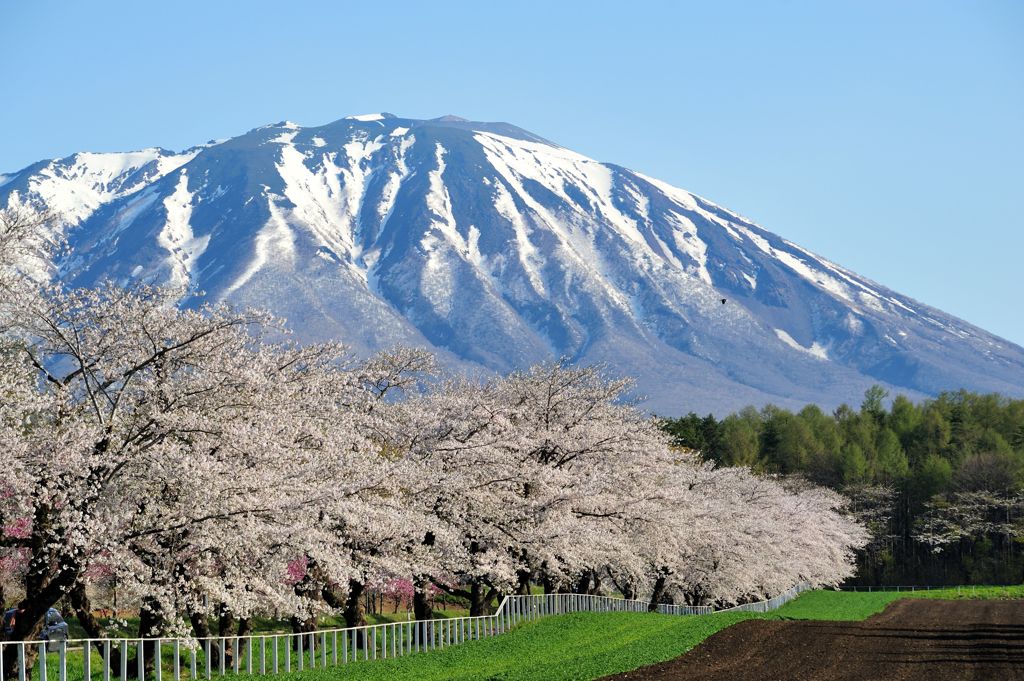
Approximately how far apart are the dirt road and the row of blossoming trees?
27.9 ft

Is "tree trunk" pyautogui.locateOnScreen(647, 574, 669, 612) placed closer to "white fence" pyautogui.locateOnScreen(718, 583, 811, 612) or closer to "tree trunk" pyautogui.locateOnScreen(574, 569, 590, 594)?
"tree trunk" pyautogui.locateOnScreen(574, 569, 590, 594)

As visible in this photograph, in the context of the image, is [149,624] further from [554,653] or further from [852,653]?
[852,653]

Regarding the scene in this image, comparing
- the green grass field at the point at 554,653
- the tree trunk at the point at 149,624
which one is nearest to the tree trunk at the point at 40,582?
the tree trunk at the point at 149,624

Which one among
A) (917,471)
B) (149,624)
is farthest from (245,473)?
(917,471)

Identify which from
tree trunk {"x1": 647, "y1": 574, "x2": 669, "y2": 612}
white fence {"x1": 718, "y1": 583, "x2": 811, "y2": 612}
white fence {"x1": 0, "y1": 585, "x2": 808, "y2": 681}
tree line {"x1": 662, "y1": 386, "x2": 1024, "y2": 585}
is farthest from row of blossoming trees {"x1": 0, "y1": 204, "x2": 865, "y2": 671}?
tree line {"x1": 662, "y1": 386, "x2": 1024, "y2": 585}

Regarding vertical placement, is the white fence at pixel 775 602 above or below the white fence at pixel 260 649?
below

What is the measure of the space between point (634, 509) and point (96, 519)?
30.1 m

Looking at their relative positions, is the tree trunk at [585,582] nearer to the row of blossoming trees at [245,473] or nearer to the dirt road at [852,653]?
the row of blossoming trees at [245,473]

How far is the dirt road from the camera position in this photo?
28.7m

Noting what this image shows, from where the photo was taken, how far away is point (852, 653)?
1361 inches

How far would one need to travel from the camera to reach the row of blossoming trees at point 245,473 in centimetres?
2500

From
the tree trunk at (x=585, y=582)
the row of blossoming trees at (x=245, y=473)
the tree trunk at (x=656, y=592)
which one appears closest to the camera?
the row of blossoming trees at (x=245, y=473)

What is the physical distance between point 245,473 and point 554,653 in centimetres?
1041

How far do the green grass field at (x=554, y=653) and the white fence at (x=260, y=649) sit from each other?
0.52m
